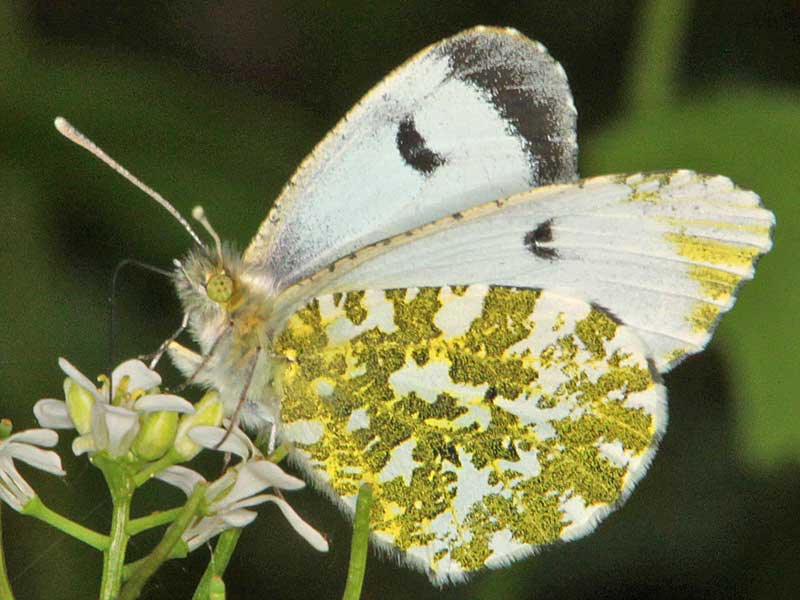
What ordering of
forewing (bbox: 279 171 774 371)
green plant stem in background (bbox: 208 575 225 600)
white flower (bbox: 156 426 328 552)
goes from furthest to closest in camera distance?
1. forewing (bbox: 279 171 774 371)
2. white flower (bbox: 156 426 328 552)
3. green plant stem in background (bbox: 208 575 225 600)

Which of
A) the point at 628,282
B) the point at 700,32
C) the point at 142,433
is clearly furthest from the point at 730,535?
the point at 142,433

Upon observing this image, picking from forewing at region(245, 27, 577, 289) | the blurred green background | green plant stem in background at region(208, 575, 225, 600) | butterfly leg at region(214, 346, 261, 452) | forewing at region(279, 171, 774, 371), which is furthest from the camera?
the blurred green background

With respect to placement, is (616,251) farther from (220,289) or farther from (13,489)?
(13,489)

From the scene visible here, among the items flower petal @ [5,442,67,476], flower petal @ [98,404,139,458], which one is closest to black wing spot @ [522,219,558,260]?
flower petal @ [98,404,139,458]

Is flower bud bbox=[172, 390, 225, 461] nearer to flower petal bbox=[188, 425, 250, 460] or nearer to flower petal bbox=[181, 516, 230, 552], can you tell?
flower petal bbox=[188, 425, 250, 460]

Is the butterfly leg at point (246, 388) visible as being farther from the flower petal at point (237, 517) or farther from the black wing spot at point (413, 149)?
the black wing spot at point (413, 149)

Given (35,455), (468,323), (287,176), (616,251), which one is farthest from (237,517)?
(287,176)
